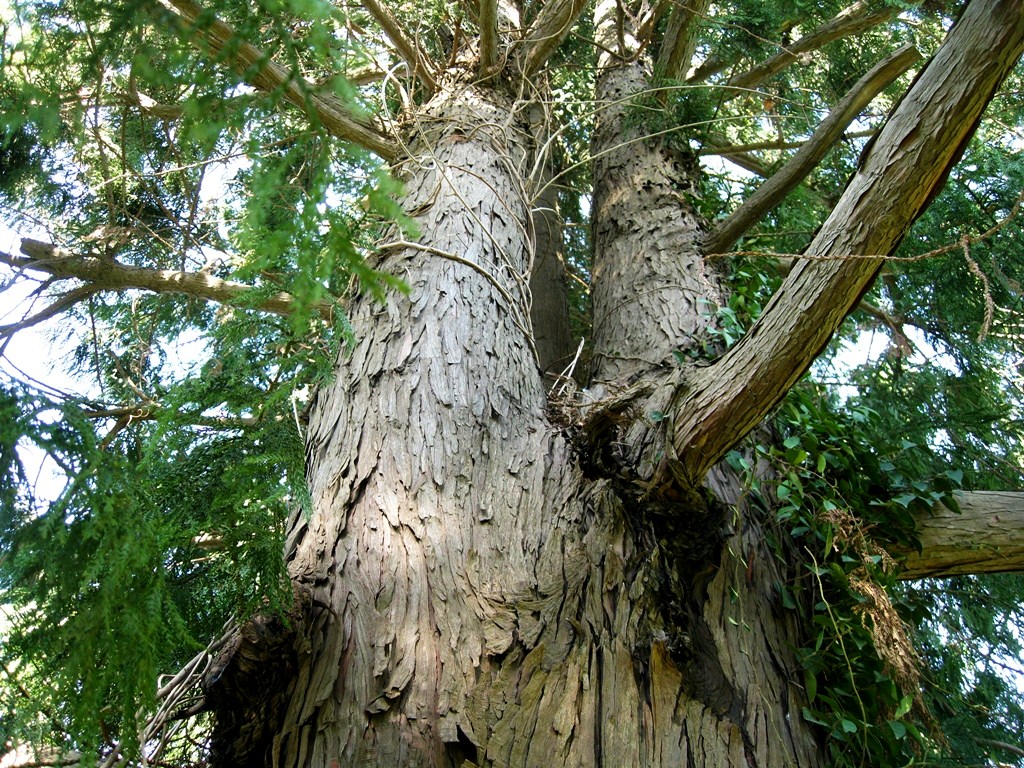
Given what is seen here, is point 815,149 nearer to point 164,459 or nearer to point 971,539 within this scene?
point 971,539

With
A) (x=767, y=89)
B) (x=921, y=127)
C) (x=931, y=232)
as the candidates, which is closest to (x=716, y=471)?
(x=921, y=127)

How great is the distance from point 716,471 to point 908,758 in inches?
37.0

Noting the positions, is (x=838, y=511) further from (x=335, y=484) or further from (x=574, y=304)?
(x=574, y=304)

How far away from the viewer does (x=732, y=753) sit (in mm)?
1777

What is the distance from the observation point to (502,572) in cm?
185

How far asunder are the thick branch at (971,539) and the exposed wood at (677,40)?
2815mm

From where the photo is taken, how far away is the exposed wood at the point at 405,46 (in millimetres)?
3205

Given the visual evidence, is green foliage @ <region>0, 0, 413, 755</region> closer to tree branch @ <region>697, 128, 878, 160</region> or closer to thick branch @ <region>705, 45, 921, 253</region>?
thick branch @ <region>705, 45, 921, 253</region>

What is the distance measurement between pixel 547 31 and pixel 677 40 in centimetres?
95

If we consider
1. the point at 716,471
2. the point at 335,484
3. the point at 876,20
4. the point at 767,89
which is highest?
the point at 767,89

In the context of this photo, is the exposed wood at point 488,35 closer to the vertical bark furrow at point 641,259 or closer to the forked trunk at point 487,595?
the vertical bark furrow at point 641,259

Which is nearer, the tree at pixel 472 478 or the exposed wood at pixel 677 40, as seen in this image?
the tree at pixel 472 478

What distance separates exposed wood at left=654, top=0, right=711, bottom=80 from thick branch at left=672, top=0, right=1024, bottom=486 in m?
2.78

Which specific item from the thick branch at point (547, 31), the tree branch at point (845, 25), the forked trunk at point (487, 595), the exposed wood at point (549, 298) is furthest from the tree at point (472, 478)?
the tree branch at point (845, 25)
